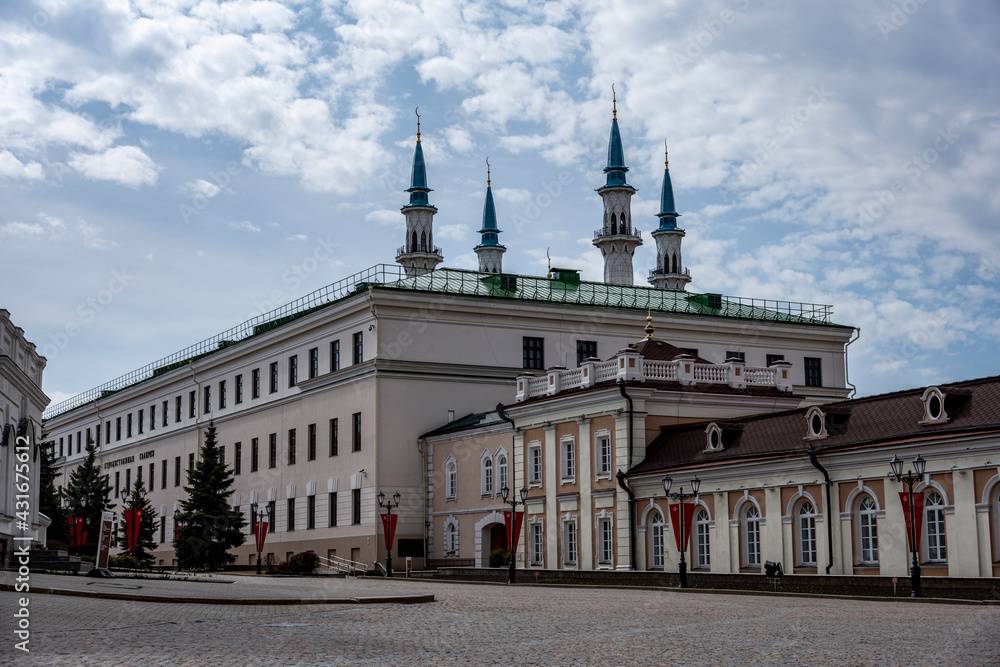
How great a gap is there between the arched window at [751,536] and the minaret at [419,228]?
48.8 metres

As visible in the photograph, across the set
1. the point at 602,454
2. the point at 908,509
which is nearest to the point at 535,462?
the point at 602,454

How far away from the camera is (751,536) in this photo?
37.1 m

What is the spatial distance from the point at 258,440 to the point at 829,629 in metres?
51.2

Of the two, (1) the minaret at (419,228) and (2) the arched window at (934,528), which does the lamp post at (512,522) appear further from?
(1) the minaret at (419,228)

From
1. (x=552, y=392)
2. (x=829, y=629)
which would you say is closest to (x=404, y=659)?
(x=829, y=629)

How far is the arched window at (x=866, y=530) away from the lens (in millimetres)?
33188

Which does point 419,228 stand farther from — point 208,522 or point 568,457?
point 568,457

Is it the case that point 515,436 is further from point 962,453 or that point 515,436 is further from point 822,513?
point 962,453

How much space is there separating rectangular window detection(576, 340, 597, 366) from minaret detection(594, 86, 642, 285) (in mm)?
17083

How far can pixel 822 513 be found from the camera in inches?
1356

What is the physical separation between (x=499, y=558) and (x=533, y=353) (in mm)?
13195

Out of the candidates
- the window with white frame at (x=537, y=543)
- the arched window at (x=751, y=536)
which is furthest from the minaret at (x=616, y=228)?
the arched window at (x=751, y=536)

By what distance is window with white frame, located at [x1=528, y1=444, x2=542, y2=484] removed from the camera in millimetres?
46844

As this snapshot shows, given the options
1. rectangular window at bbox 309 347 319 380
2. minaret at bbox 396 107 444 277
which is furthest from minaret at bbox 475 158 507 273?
rectangular window at bbox 309 347 319 380
